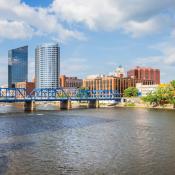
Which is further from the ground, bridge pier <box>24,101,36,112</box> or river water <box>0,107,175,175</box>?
bridge pier <box>24,101,36,112</box>

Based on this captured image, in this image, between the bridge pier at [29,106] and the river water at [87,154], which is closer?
the river water at [87,154]

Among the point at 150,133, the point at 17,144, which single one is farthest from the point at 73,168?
the point at 150,133

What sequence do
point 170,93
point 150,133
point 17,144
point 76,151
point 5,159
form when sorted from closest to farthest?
1. point 5,159
2. point 76,151
3. point 17,144
4. point 150,133
5. point 170,93

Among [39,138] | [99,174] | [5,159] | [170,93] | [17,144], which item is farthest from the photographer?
[170,93]

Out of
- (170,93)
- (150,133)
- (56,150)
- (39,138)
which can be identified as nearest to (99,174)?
(56,150)

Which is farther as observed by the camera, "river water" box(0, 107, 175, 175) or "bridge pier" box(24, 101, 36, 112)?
"bridge pier" box(24, 101, 36, 112)

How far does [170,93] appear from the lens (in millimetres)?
195000

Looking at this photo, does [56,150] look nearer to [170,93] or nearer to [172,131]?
[172,131]

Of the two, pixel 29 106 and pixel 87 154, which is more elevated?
pixel 29 106

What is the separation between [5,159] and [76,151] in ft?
37.6

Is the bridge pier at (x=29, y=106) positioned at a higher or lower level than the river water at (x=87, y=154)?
higher

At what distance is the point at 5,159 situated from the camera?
46.2 m

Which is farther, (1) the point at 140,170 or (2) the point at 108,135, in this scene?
(2) the point at 108,135

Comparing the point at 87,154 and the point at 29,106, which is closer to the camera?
the point at 87,154
